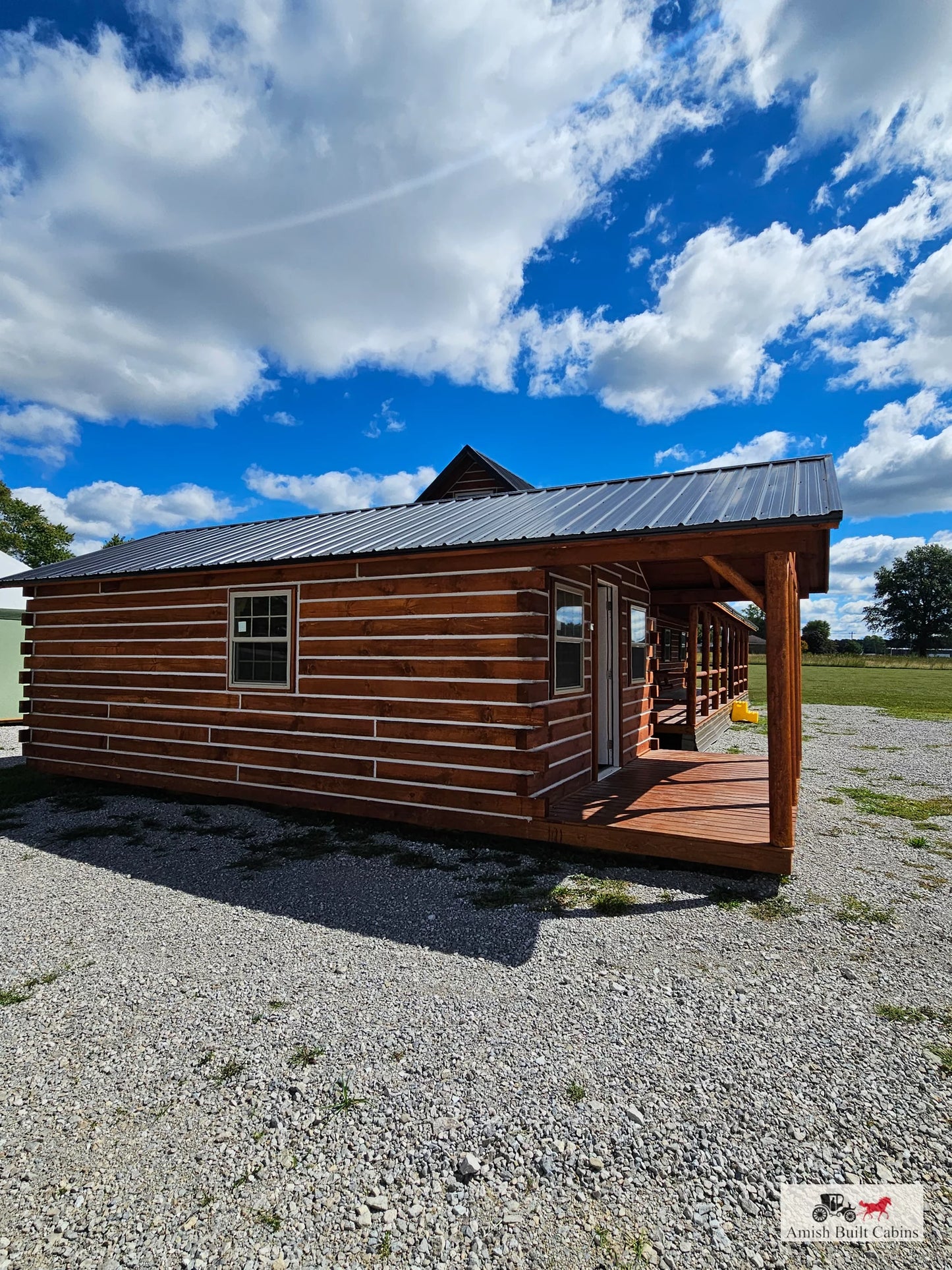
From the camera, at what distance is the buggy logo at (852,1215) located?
1811 mm

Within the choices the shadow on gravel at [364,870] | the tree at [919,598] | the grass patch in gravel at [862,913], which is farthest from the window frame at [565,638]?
the tree at [919,598]

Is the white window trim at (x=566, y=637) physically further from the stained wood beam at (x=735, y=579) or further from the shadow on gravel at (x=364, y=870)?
the shadow on gravel at (x=364, y=870)

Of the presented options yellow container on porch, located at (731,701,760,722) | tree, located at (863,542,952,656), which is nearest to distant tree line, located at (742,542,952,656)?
tree, located at (863,542,952,656)

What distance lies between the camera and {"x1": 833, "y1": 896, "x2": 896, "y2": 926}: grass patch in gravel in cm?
409

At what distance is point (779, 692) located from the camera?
15.3ft

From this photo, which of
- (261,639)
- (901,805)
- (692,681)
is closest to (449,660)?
(261,639)

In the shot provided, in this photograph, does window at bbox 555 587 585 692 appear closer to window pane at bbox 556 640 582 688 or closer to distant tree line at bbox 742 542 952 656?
Answer: window pane at bbox 556 640 582 688

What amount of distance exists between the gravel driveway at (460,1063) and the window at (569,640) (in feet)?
6.97

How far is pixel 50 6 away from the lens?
7.26m

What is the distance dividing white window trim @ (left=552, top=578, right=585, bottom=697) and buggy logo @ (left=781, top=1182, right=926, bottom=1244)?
438cm

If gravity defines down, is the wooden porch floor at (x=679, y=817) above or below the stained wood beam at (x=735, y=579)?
below

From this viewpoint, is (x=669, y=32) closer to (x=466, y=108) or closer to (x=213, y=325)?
(x=466, y=108)

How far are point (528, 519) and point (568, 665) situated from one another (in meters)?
1.69

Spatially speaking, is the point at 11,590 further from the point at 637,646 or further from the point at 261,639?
the point at 637,646
